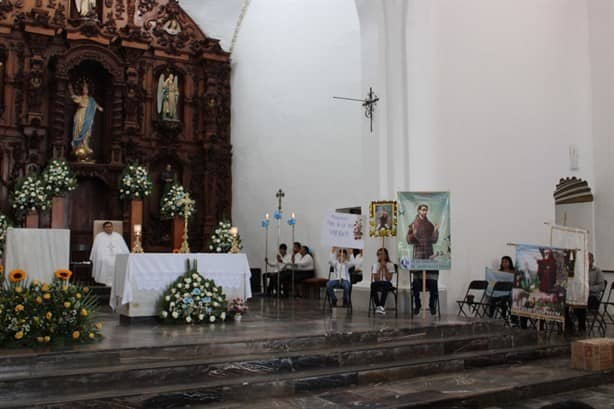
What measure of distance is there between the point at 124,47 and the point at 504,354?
12719 millimetres

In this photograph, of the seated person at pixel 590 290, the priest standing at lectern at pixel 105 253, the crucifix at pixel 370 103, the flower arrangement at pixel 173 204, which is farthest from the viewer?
the flower arrangement at pixel 173 204

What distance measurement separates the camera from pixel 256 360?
6453mm

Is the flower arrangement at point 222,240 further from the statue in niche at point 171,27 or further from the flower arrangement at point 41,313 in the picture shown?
the flower arrangement at point 41,313

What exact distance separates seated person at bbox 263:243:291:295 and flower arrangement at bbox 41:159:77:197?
484 cm

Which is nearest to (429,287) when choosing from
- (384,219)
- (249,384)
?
(384,219)

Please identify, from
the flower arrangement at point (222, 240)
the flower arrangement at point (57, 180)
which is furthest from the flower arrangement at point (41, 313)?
the flower arrangement at point (222, 240)

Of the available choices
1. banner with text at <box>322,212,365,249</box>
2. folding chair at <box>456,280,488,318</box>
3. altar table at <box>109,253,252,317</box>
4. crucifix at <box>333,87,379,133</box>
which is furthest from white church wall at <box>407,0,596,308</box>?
altar table at <box>109,253,252,317</box>

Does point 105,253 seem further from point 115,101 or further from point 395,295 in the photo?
point 395,295

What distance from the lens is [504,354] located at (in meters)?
7.82

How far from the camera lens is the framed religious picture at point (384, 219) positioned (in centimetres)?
1002

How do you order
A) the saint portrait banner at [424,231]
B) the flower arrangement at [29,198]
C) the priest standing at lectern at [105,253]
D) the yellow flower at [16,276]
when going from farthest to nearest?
1. the flower arrangement at [29,198]
2. the priest standing at lectern at [105,253]
3. the saint portrait banner at [424,231]
4. the yellow flower at [16,276]

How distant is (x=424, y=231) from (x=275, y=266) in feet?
21.5

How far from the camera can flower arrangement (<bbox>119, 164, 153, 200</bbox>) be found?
15.5 meters

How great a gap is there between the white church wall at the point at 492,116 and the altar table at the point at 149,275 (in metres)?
3.58
